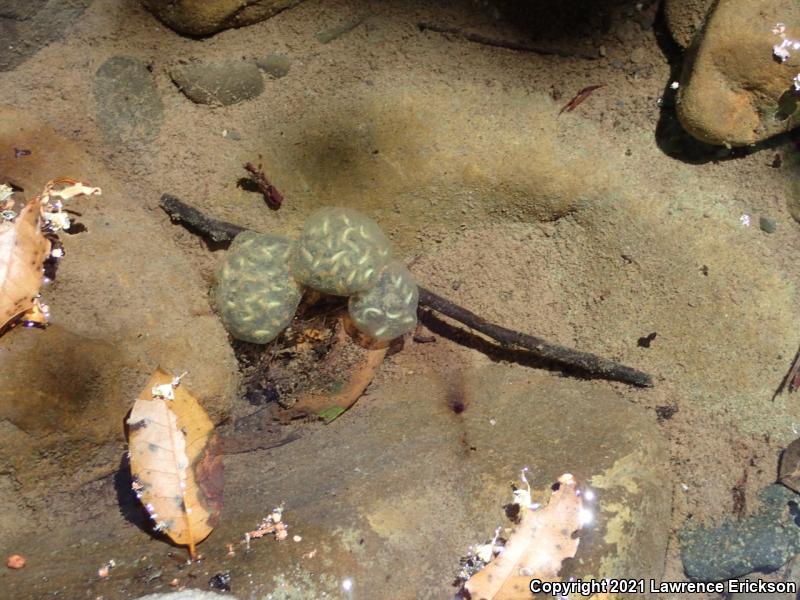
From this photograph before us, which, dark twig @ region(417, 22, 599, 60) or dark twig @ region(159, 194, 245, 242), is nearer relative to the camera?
dark twig @ region(159, 194, 245, 242)

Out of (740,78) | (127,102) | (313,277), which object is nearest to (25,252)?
(127,102)

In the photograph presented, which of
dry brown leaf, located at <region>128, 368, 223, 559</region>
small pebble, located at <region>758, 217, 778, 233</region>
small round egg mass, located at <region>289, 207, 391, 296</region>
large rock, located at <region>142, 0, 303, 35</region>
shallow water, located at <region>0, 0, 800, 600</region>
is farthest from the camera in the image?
small pebble, located at <region>758, 217, 778, 233</region>

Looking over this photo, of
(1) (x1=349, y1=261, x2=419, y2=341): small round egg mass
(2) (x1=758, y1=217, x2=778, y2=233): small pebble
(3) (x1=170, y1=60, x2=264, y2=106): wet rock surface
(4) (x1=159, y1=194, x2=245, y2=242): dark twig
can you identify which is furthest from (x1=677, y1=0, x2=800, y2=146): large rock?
(4) (x1=159, y1=194, x2=245, y2=242): dark twig

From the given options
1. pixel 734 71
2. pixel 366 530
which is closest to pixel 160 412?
pixel 366 530

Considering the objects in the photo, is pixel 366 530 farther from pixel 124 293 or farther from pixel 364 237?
pixel 124 293

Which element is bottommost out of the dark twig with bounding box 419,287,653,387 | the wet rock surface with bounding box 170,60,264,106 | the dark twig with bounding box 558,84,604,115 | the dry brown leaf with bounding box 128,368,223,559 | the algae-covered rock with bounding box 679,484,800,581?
the algae-covered rock with bounding box 679,484,800,581

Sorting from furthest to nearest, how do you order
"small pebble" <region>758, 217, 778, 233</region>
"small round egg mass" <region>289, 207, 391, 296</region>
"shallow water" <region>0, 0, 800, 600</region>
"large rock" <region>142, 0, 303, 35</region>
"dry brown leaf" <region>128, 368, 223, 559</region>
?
"small pebble" <region>758, 217, 778, 233</region> → "large rock" <region>142, 0, 303, 35</region> → "small round egg mass" <region>289, 207, 391, 296</region> → "shallow water" <region>0, 0, 800, 600</region> → "dry brown leaf" <region>128, 368, 223, 559</region>

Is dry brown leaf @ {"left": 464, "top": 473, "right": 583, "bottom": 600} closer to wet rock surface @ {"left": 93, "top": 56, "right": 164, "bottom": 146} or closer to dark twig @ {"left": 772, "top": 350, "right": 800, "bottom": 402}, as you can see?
dark twig @ {"left": 772, "top": 350, "right": 800, "bottom": 402}
